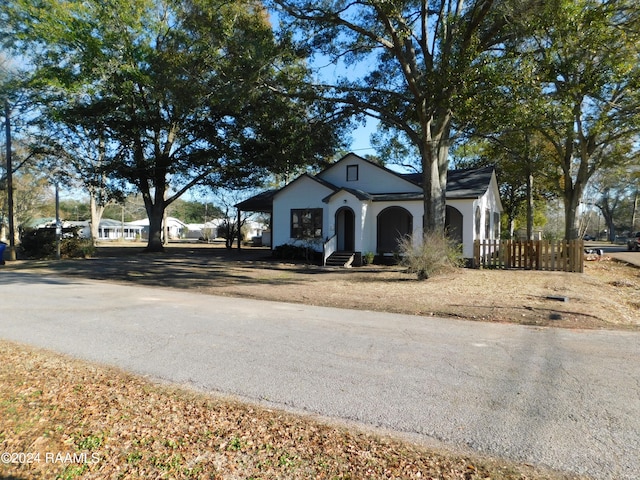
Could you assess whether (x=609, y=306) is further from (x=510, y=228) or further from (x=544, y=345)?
(x=510, y=228)

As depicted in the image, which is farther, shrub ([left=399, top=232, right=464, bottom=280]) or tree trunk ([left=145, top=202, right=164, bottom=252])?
tree trunk ([left=145, top=202, right=164, bottom=252])

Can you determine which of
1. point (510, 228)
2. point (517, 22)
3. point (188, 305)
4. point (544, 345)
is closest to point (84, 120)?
point (188, 305)

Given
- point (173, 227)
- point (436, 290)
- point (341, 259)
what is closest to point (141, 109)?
point (341, 259)

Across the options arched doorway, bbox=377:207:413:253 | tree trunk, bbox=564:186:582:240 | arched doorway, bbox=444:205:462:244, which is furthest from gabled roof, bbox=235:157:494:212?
tree trunk, bbox=564:186:582:240

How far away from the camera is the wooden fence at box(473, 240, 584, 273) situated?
53.0 ft

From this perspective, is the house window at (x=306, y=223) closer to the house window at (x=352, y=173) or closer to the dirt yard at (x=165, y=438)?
the house window at (x=352, y=173)

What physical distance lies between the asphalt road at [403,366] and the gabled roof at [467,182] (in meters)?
12.6

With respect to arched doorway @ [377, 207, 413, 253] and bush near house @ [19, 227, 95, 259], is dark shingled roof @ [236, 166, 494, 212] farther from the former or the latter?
bush near house @ [19, 227, 95, 259]

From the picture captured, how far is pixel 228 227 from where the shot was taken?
34.5 m

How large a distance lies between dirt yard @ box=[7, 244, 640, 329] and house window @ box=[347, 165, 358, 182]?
7155 millimetres

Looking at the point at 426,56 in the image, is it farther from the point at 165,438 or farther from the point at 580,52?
the point at 165,438

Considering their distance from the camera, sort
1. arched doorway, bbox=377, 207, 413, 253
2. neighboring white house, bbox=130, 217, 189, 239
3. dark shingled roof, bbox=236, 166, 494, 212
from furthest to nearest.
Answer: neighboring white house, bbox=130, 217, 189, 239 < arched doorway, bbox=377, 207, 413, 253 < dark shingled roof, bbox=236, 166, 494, 212

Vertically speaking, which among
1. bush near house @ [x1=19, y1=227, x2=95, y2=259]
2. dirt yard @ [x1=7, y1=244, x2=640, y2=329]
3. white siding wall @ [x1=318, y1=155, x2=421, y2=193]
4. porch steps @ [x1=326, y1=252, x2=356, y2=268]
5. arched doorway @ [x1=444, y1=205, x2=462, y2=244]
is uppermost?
white siding wall @ [x1=318, y1=155, x2=421, y2=193]

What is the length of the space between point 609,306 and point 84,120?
26.8 meters
